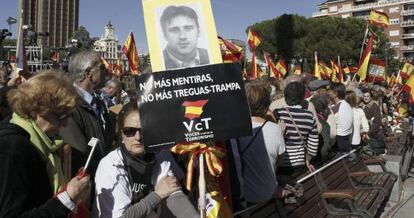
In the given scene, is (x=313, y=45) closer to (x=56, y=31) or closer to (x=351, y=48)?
(x=351, y=48)

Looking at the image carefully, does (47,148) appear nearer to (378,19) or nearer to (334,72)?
(378,19)

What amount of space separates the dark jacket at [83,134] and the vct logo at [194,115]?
738mm

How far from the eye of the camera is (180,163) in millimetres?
2984

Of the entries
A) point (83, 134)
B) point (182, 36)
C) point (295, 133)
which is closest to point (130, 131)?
point (182, 36)

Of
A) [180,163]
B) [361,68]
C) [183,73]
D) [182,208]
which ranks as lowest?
[182,208]

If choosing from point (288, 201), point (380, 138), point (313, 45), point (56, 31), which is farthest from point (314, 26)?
point (56, 31)

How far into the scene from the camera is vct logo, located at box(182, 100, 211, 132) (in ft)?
8.87

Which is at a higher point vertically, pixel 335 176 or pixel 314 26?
pixel 314 26

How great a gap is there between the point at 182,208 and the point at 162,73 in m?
0.72

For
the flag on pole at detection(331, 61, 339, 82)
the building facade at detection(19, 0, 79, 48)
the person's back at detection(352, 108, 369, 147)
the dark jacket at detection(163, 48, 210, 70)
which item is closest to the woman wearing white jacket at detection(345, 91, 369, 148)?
the person's back at detection(352, 108, 369, 147)

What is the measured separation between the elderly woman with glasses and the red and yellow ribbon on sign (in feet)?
1.99

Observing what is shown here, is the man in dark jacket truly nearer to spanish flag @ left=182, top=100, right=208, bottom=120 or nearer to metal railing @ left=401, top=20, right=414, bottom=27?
spanish flag @ left=182, top=100, right=208, bottom=120

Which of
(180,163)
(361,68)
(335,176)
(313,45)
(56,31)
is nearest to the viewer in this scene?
(180,163)

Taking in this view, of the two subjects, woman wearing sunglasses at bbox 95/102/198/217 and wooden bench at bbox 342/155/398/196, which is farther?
wooden bench at bbox 342/155/398/196
